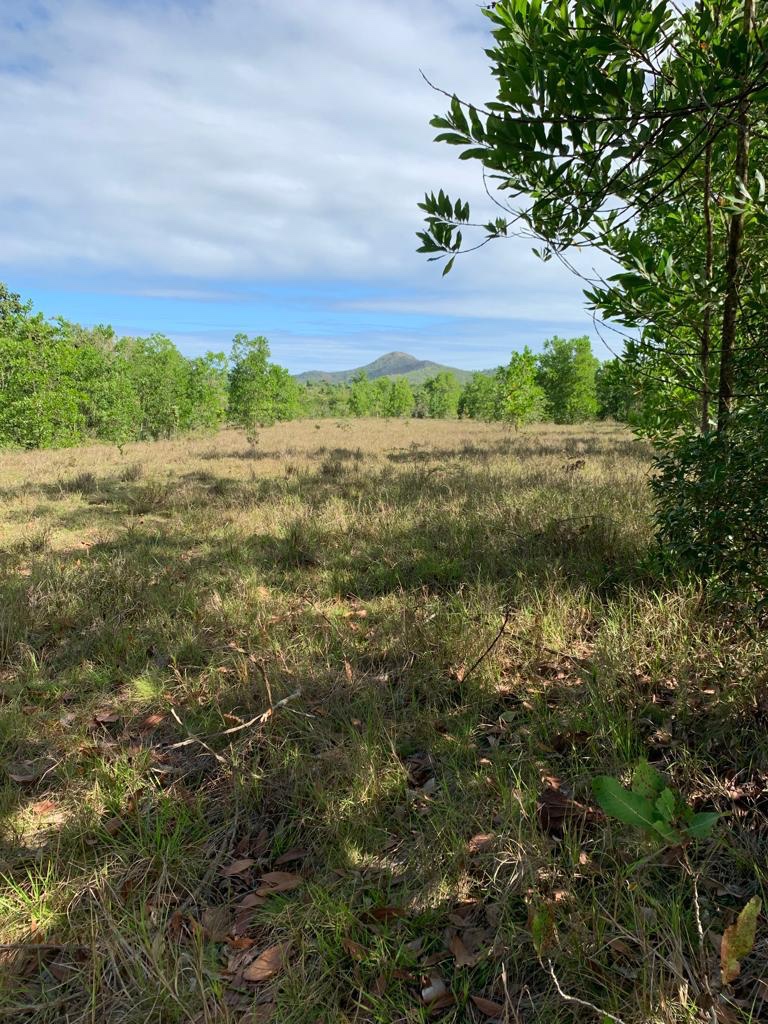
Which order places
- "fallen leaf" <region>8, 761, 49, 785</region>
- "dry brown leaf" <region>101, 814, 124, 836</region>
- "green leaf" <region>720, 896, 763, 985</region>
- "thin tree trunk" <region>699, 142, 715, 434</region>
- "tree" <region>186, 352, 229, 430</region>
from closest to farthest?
"green leaf" <region>720, 896, 763, 985</region> < "dry brown leaf" <region>101, 814, 124, 836</region> < "fallen leaf" <region>8, 761, 49, 785</region> < "thin tree trunk" <region>699, 142, 715, 434</region> < "tree" <region>186, 352, 229, 430</region>

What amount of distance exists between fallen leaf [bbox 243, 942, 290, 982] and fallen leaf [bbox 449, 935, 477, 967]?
1.99ft

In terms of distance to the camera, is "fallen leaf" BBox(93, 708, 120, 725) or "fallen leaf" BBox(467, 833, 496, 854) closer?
"fallen leaf" BBox(467, 833, 496, 854)

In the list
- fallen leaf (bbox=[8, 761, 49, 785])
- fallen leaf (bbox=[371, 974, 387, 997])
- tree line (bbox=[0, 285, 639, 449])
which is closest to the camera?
fallen leaf (bbox=[371, 974, 387, 997])

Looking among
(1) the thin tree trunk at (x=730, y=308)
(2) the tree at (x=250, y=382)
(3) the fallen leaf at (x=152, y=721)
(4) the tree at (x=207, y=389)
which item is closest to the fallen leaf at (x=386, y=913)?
Answer: (3) the fallen leaf at (x=152, y=721)

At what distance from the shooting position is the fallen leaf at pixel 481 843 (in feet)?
6.97

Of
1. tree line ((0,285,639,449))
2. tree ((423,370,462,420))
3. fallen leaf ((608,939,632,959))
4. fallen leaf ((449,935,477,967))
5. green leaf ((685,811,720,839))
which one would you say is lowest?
fallen leaf ((449,935,477,967))

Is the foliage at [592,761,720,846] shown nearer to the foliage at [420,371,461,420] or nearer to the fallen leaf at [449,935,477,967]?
the fallen leaf at [449,935,477,967]

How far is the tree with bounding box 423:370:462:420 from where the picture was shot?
70.1 metres

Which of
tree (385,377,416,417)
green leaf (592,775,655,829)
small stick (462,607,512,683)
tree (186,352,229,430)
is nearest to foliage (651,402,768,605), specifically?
small stick (462,607,512,683)

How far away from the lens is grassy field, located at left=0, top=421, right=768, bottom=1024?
1696 mm

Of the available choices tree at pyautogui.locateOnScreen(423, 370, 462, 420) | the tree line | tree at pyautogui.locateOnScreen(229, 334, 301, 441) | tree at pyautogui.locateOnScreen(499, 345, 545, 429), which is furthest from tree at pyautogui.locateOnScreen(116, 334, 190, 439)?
tree at pyautogui.locateOnScreen(423, 370, 462, 420)

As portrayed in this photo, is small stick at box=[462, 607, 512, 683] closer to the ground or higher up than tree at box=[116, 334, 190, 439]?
closer to the ground

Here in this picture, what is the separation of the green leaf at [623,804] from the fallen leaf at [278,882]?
134cm

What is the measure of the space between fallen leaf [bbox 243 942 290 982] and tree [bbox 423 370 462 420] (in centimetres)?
6871
